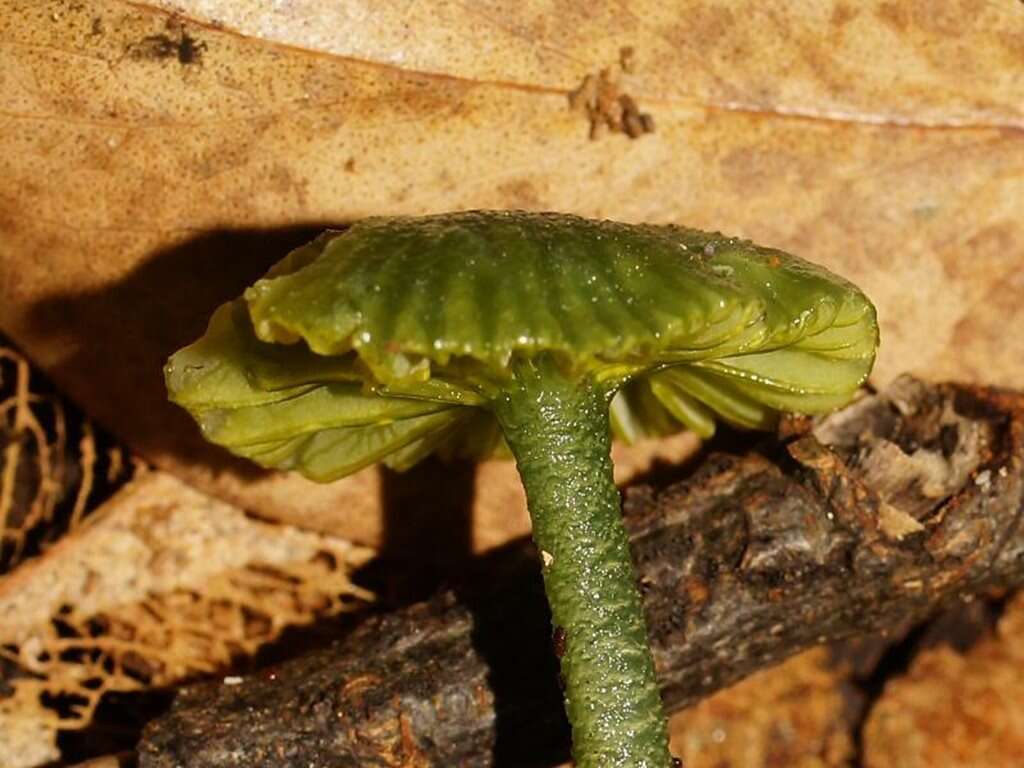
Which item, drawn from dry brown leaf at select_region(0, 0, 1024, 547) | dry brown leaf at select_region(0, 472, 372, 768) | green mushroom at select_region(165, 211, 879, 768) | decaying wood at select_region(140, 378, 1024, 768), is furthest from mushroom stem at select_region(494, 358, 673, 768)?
dry brown leaf at select_region(0, 472, 372, 768)

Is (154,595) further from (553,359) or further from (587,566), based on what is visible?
(553,359)

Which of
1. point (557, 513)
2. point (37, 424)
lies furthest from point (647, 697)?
point (37, 424)

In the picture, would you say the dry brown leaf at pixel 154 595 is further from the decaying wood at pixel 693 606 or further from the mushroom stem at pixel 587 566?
the mushroom stem at pixel 587 566

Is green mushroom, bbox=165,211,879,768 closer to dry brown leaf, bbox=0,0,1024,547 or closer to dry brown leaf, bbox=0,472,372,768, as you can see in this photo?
dry brown leaf, bbox=0,0,1024,547

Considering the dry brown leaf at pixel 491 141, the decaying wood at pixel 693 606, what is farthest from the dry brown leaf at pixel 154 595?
the decaying wood at pixel 693 606

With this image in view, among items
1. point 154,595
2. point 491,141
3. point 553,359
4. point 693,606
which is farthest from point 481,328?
point 154,595

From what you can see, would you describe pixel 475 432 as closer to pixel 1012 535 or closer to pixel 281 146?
pixel 281 146
